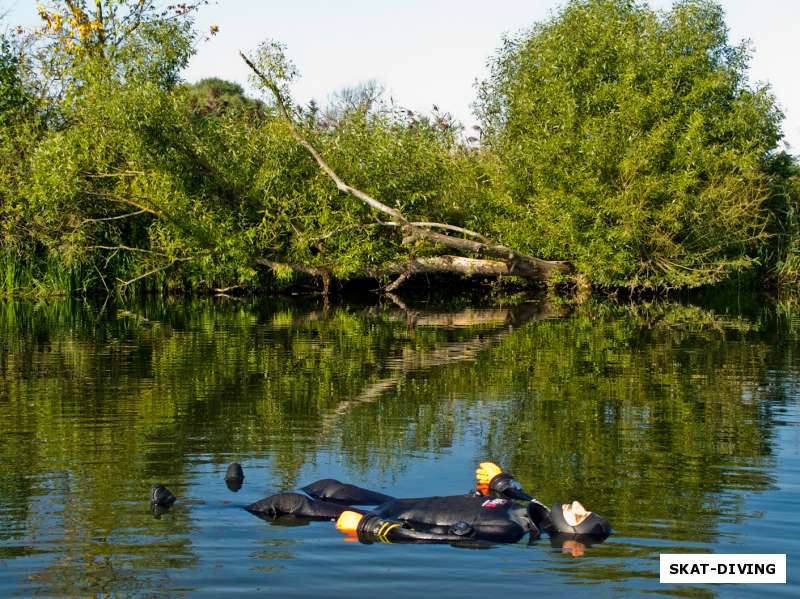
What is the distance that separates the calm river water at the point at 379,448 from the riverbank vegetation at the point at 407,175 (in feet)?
30.8

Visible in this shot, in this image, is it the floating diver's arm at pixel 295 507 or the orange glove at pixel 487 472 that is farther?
the orange glove at pixel 487 472

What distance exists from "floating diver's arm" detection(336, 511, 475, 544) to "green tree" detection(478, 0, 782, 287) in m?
22.2

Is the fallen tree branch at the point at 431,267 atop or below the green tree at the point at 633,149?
below

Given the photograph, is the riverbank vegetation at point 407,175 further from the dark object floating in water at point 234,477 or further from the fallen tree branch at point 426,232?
the dark object floating in water at point 234,477

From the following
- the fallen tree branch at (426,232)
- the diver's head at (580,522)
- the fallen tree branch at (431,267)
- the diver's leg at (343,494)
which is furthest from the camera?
the fallen tree branch at (431,267)

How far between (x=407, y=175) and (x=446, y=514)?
75.4ft

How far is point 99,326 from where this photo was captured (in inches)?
880

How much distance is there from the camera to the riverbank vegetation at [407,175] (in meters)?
28.7

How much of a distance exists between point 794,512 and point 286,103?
2322 centimetres

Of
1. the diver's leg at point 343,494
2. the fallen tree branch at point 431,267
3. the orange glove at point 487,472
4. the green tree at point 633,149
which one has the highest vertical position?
the green tree at point 633,149

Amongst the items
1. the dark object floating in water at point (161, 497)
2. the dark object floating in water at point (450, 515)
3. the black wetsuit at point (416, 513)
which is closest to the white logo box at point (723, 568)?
the dark object floating in water at point (450, 515)

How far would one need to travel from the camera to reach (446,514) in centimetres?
723

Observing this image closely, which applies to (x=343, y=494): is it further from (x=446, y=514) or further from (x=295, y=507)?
(x=446, y=514)

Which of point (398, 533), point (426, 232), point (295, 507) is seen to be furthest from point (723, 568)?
point (426, 232)
